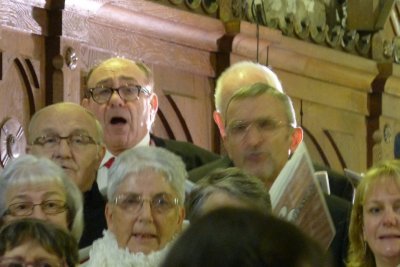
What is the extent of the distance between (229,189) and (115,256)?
1.07 ft

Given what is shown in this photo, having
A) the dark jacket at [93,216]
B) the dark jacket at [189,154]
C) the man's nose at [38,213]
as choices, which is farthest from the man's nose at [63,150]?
the dark jacket at [189,154]

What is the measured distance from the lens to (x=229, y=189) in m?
2.85

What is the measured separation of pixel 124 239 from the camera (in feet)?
9.70

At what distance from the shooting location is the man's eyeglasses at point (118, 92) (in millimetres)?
3861

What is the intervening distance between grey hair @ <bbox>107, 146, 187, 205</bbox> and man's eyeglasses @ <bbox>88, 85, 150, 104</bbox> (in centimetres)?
83

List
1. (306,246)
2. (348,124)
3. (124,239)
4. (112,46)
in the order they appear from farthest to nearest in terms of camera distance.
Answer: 1. (348,124)
2. (112,46)
3. (124,239)
4. (306,246)

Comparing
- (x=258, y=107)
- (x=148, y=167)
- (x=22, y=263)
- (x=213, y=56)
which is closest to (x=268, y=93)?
(x=258, y=107)

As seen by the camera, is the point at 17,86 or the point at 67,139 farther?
the point at 17,86

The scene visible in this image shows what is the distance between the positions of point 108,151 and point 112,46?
1.41m

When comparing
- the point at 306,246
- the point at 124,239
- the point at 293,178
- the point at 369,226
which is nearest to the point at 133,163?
the point at 124,239

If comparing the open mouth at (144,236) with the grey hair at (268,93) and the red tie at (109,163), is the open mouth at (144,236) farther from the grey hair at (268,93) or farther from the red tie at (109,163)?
the red tie at (109,163)

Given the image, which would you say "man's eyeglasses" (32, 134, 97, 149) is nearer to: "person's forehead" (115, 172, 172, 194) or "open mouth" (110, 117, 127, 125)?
"open mouth" (110, 117, 127, 125)

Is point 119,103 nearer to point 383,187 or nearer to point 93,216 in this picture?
point 93,216

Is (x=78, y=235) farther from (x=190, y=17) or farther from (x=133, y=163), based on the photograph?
(x=190, y=17)
